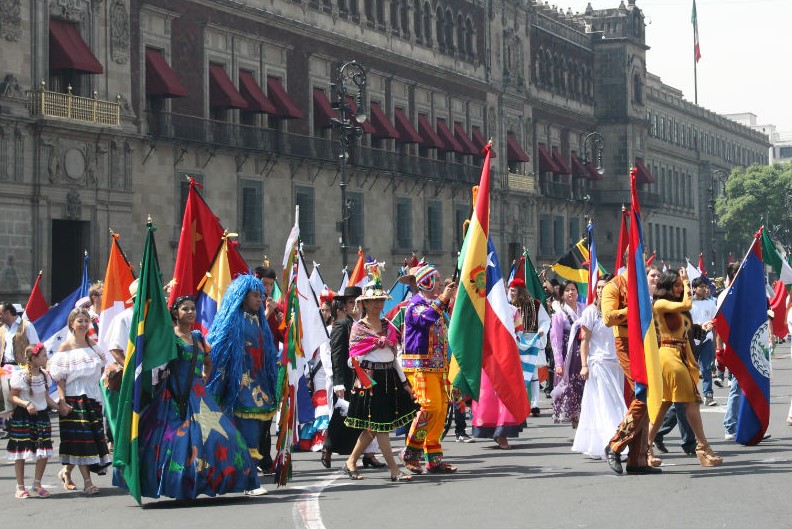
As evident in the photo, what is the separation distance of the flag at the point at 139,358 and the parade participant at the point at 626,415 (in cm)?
367

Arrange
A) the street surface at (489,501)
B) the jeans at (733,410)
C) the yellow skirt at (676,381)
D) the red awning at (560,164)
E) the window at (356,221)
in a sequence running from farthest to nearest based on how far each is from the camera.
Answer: the red awning at (560,164) → the window at (356,221) → the jeans at (733,410) → the yellow skirt at (676,381) → the street surface at (489,501)

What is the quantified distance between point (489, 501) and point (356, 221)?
1333 inches

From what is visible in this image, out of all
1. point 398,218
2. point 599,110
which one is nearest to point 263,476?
point 398,218

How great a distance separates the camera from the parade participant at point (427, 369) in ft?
39.4

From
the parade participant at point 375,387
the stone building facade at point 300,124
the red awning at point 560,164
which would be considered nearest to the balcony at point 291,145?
A: the stone building facade at point 300,124

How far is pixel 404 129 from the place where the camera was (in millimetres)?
46438

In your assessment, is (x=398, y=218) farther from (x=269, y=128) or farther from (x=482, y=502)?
(x=482, y=502)

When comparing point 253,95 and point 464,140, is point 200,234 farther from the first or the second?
point 464,140

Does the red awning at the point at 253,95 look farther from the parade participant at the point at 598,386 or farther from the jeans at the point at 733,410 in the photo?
the parade participant at the point at 598,386

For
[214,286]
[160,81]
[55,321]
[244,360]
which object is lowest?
[244,360]

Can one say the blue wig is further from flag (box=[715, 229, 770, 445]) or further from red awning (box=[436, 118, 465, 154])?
red awning (box=[436, 118, 465, 154])

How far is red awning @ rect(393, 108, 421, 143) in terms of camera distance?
152ft

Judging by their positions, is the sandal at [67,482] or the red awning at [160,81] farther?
the red awning at [160,81]

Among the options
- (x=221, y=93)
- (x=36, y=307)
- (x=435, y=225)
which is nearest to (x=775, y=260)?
(x=36, y=307)
